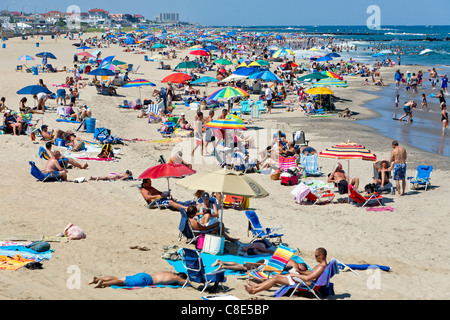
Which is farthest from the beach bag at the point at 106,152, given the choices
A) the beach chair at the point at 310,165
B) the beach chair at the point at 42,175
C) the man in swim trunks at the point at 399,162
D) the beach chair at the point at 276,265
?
the beach chair at the point at 276,265

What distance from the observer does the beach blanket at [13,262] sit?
6.33 meters

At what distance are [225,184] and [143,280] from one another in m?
1.94

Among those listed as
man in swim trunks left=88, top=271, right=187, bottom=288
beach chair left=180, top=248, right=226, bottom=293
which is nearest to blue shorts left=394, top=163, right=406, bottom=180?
beach chair left=180, top=248, right=226, bottom=293

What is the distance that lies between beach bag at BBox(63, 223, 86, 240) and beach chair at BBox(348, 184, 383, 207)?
563cm

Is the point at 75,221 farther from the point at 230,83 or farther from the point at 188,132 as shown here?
the point at 230,83

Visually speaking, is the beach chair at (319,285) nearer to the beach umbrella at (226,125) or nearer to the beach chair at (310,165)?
the beach chair at (310,165)

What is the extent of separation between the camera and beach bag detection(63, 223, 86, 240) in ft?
25.9

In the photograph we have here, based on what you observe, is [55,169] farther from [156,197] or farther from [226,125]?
[226,125]

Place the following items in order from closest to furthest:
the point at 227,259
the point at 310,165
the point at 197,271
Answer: the point at 197,271, the point at 227,259, the point at 310,165

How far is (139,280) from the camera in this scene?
20.7 feet

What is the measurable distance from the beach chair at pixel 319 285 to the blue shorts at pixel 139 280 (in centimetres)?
160

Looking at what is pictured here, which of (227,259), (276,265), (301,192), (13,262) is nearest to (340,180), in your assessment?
(301,192)

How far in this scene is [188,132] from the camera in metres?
16.8
